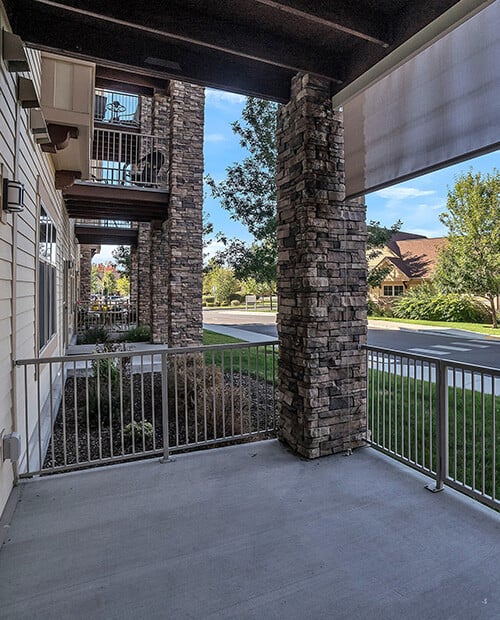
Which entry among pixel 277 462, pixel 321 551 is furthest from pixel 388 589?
pixel 277 462

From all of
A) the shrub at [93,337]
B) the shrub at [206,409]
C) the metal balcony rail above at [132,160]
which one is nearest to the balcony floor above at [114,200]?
the metal balcony rail above at [132,160]

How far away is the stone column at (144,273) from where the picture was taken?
11641 millimetres

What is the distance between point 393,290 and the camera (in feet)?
83.7

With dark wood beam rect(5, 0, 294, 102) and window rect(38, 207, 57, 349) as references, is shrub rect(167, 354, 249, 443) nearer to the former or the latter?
window rect(38, 207, 57, 349)

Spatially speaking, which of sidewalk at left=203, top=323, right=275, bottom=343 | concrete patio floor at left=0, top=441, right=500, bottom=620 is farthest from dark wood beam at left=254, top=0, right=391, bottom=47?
sidewalk at left=203, top=323, right=275, bottom=343

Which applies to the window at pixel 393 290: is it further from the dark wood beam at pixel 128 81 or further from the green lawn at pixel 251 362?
the dark wood beam at pixel 128 81

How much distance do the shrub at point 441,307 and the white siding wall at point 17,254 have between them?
18009 millimetres

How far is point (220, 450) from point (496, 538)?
7.16 ft

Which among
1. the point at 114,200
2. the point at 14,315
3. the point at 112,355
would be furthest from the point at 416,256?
the point at 14,315

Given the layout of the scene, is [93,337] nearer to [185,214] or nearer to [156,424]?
[185,214]

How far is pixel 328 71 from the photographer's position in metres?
3.47

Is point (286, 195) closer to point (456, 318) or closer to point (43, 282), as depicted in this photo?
point (43, 282)

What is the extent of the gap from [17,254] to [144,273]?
28.3ft

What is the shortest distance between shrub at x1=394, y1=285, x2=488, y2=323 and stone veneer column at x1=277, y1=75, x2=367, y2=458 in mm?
16504
